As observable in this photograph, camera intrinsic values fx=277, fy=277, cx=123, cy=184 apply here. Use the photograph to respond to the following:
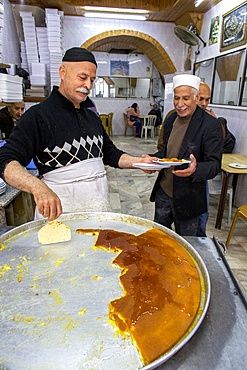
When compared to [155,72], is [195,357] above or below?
below

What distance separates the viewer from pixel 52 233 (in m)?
1.11

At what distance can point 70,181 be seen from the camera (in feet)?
4.88

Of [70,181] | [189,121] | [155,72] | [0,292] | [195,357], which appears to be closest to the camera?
[195,357]

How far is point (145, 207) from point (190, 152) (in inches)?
81.7

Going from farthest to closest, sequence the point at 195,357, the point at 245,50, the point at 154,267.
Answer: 1. the point at 245,50
2. the point at 154,267
3. the point at 195,357

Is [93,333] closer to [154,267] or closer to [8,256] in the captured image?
[154,267]

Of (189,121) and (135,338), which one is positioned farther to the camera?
(189,121)

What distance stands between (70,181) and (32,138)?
0.99 feet

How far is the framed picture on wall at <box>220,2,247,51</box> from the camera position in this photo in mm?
3812

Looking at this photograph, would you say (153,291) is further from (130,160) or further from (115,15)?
(115,15)

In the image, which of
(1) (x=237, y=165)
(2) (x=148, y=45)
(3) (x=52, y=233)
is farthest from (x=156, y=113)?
(3) (x=52, y=233)

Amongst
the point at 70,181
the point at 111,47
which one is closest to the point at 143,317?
the point at 70,181

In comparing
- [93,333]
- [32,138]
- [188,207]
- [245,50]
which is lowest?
[188,207]

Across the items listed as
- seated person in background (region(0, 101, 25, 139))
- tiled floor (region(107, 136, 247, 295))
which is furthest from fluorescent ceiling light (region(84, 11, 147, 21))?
seated person in background (region(0, 101, 25, 139))
